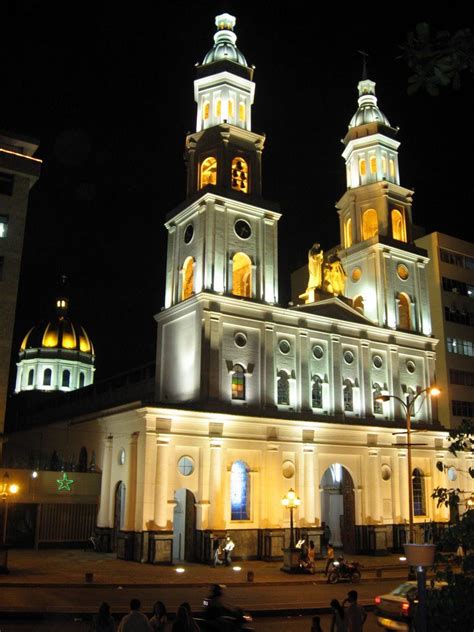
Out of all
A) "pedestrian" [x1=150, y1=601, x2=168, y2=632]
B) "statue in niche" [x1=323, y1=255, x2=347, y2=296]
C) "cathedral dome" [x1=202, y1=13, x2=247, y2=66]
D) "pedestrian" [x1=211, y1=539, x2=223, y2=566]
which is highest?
"cathedral dome" [x1=202, y1=13, x2=247, y2=66]

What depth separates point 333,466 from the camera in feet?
139

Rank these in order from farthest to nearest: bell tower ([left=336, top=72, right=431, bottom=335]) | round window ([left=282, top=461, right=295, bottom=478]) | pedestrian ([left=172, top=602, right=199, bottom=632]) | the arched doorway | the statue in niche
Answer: bell tower ([left=336, top=72, right=431, bottom=335]) < the statue in niche < round window ([left=282, top=461, right=295, bottom=478]) < the arched doorway < pedestrian ([left=172, top=602, right=199, bottom=632])

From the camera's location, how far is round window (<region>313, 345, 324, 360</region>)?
135 feet

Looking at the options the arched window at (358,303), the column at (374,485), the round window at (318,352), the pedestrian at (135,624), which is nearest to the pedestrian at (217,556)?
the column at (374,485)

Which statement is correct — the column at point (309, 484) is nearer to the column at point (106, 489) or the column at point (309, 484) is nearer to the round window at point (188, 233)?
the column at point (106, 489)

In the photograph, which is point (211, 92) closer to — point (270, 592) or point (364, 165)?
point (364, 165)

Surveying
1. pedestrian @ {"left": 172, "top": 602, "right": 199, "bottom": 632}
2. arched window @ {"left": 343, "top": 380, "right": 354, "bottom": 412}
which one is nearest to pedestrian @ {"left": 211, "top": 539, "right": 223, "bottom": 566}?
arched window @ {"left": 343, "top": 380, "right": 354, "bottom": 412}

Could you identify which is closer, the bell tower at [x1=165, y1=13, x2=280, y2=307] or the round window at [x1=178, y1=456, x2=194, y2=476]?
the round window at [x1=178, y1=456, x2=194, y2=476]

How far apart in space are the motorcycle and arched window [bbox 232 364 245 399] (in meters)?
12.1

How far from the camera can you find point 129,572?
27797mm

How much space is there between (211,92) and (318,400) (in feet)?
68.8

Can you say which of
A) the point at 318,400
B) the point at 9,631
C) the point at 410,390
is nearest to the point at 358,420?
the point at 318,400

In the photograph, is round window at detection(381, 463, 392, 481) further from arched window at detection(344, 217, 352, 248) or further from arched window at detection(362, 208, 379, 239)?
arched window at detection(344, 217, 352, 248)

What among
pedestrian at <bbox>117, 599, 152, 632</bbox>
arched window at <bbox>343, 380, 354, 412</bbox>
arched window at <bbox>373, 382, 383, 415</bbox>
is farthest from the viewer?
arched window at <bbox>373, 382, 383, 415</bbox>
